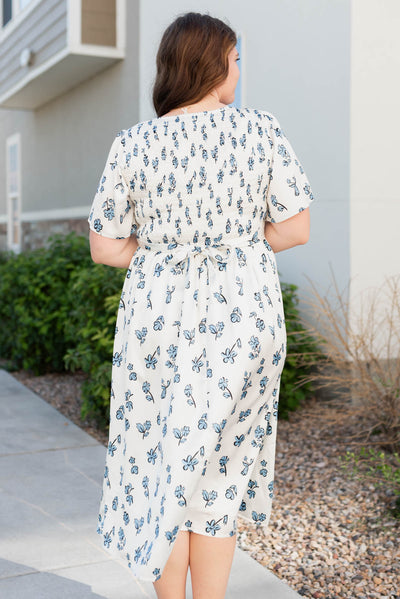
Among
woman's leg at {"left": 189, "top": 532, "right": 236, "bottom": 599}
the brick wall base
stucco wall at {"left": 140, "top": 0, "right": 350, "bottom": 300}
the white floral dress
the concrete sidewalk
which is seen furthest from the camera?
the brick wall base

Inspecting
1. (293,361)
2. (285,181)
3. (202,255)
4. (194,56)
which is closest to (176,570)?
(202,255)

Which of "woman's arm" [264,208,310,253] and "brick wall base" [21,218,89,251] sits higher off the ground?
"brick wall base" [21,218,89,251]

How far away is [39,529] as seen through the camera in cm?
309

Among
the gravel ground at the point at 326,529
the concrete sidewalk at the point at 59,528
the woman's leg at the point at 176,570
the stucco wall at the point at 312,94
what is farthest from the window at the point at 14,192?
the woman's leg at the point at 176,570

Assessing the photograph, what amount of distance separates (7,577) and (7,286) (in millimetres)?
4335

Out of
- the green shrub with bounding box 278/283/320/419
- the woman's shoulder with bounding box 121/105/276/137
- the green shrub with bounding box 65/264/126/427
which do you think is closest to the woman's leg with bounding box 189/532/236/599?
the woman's shoulder with bounding box 121/105/276/137

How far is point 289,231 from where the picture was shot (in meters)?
2.03

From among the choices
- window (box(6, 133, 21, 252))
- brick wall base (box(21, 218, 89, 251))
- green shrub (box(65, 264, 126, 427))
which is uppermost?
window (box(6, 133, 21, 252))

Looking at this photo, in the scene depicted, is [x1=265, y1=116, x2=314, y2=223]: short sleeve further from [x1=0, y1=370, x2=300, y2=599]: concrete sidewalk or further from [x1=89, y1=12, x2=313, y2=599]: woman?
[x1=0, y1=370, x2=300, y2=599]: concrete sidewalk

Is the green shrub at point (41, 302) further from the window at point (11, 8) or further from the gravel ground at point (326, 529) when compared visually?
the window at point (11, 8)

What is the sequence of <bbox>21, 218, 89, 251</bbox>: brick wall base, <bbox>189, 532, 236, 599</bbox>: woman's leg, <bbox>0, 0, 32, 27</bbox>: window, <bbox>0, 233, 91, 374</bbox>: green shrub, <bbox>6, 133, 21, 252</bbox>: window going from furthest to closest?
<bbox>6, 133, 21, 252</bbox>: window
<bbox>0, 0, 32, 27</bbox>: window
<bbox>21, 218, 89, 251</bbox>: brick wall base
<bbox>0, 233, 91, 374</bbox>: green shrub
<bbox>189, 532, 236, 599</bbox>: woman's leg

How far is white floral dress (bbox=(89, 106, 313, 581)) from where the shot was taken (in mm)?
1891

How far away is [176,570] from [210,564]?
0.32 ft

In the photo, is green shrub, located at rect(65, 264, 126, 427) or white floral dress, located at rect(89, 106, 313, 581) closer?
white floral dress, located at rect(89, 106, 313, 581)
